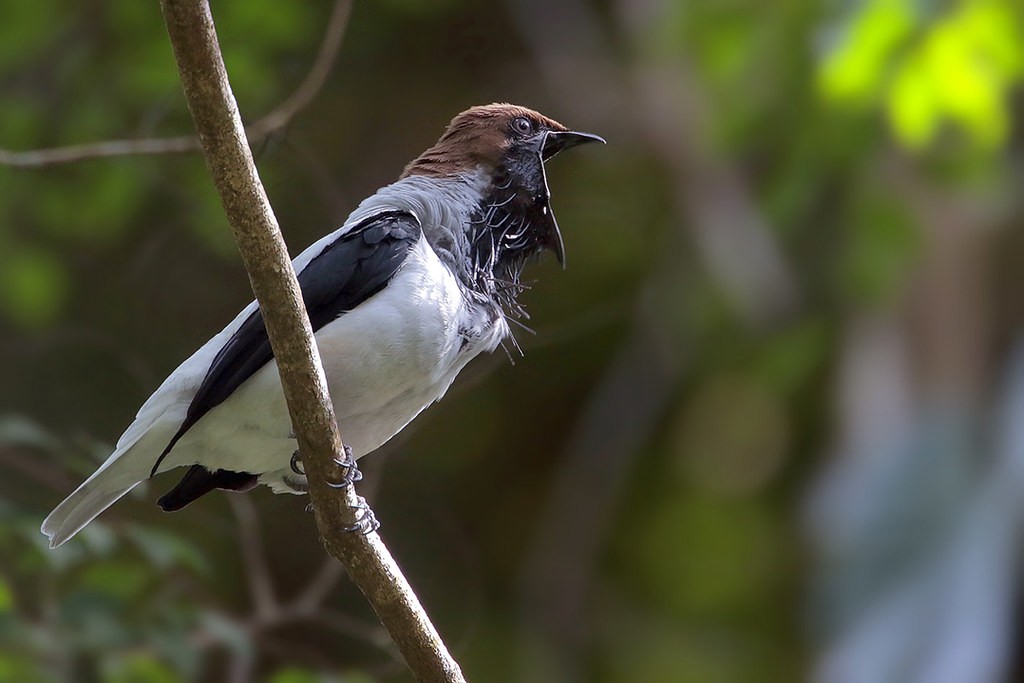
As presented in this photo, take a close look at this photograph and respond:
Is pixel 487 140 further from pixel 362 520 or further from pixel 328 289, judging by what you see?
pixel 362 520

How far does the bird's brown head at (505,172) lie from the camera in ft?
10.4

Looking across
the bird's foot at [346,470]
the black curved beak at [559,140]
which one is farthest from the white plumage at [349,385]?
the black curved beak at [559,140]

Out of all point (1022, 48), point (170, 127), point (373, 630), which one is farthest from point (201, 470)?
point (1022, 48)

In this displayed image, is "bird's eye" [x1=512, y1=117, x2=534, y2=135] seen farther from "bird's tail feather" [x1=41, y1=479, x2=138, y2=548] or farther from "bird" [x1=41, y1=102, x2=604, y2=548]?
"bird's tail feather" [x1=41, y1=479, x2=138, y2=548]

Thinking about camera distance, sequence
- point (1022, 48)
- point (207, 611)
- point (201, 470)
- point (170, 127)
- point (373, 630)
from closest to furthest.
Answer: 1. point (201, 470)
2. point (207, 611)
3. point (373, 630)
4. point (1022, 48)
5. point (170, 127)

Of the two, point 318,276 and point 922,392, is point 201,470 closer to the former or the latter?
point 318,276

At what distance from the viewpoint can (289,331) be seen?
237cm

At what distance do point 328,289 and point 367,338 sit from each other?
0.16 m

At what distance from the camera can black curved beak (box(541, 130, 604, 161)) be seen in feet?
10.9

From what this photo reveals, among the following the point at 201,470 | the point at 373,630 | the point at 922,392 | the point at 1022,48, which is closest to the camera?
the point at 201,470

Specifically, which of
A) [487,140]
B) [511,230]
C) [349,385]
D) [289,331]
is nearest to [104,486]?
[349,385]

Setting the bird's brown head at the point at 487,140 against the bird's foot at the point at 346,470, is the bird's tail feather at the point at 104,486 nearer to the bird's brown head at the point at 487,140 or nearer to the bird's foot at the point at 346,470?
the bird's foot at the point at 346,470

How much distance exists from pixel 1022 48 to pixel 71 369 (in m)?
3.81

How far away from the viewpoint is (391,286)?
282cm
